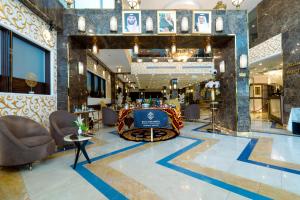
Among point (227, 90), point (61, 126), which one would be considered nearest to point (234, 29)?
point (227, 90)

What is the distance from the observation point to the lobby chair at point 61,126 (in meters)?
3.64

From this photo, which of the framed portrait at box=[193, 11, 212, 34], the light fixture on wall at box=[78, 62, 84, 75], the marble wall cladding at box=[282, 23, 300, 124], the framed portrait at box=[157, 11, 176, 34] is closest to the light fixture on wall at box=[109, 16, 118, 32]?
the framed portrait at box=[157, 11, 176, 34]

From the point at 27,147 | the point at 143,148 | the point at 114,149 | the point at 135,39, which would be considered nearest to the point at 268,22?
the point at 135,39

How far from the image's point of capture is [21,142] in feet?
8.56

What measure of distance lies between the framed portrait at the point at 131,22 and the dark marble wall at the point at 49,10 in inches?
71.0

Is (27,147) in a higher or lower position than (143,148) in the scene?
higher

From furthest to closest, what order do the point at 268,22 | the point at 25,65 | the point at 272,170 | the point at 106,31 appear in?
the point at 268,22
the point at 106,31
the point at 25,65
the point at 272,170

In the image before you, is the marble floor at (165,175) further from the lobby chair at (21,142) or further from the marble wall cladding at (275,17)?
the marble wall cladding at (275,17)

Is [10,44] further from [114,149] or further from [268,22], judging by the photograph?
[268,22]

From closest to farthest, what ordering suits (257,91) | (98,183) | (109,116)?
(98,183) < (109,116) < (257,91)

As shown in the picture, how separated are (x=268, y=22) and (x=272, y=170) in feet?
23.3

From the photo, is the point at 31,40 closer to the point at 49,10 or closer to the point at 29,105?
the point at 49,10

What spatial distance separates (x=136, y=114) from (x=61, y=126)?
1.90m

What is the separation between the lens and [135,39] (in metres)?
5.23
